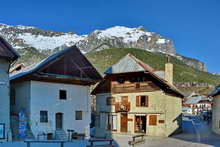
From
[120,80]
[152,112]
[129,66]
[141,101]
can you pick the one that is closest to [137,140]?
[152,112]

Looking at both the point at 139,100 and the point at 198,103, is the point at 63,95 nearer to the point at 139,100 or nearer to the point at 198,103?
the point at 139,100

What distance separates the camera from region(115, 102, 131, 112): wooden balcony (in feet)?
131

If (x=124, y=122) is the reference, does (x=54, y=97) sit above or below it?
above

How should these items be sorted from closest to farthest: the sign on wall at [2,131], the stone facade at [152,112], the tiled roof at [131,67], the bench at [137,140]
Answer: the sign on wall at [2,131], the bench at [137,140], the stone facade at [152,112], the tiled roof at [131,67]

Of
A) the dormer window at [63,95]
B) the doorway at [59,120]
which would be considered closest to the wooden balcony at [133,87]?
the dormer window at [63,95]

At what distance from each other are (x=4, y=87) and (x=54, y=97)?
6041 millimetres

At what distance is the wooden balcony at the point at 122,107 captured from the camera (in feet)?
131

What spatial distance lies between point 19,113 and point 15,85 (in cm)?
332

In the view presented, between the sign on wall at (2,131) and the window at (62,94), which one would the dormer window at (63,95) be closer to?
the window at (62,94)

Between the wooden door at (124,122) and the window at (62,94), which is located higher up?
the window at (62,94)

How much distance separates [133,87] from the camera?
130ft

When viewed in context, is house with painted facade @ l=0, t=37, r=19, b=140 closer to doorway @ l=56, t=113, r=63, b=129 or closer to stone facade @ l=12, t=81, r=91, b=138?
stone facade @ l=12, t=81, r=91, b=138

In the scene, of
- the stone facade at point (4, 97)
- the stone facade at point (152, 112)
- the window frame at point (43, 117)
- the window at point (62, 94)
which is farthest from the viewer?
the stone facade at point (152, 112)

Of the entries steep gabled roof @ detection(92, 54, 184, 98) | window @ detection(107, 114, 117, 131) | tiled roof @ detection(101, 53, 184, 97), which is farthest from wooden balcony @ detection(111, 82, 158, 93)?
window @ detection(107, 114, 117, 131)
